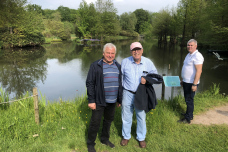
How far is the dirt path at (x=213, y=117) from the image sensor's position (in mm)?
3537

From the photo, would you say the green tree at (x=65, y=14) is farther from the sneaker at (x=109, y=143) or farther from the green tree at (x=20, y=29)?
the sneaker at (x=109, y=143)

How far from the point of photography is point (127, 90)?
262 cm

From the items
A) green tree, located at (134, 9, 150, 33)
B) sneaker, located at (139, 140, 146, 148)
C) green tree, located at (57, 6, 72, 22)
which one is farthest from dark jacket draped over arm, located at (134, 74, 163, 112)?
green tree, located at (57, 6, 72, 22)

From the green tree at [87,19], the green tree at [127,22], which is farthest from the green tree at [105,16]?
the green tree at [127,22]

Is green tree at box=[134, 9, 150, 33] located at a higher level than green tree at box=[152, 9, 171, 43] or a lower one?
higher

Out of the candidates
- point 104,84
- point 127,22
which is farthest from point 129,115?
point 127,22

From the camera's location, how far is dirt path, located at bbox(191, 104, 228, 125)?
354cm

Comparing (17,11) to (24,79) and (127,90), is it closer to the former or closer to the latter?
(24,79)

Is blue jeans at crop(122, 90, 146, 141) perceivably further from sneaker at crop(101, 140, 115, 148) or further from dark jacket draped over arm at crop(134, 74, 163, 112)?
sneaker at crop(101, 140, 115, 148)

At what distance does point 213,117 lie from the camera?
378 centimetres

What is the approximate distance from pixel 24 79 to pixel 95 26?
3679 cm

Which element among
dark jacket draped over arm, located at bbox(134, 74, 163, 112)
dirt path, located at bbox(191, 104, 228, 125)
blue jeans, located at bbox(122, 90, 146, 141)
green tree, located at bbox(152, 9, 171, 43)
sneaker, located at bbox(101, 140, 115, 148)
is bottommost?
sneaker, located at bbox(101, 140, 115, 148)

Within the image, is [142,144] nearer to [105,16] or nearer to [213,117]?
[213,117]

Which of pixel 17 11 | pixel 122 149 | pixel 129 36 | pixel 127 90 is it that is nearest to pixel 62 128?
pixel 122 149
